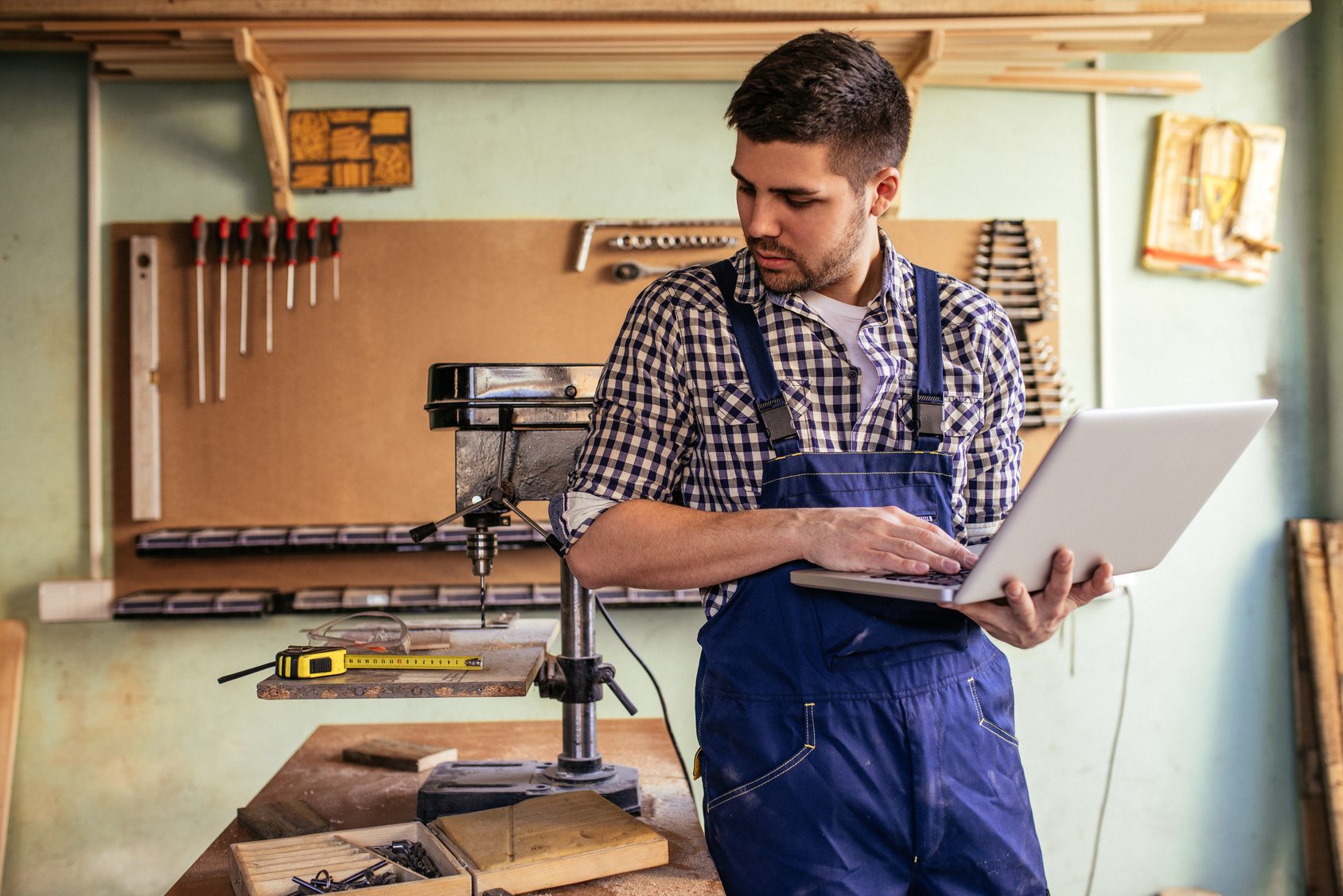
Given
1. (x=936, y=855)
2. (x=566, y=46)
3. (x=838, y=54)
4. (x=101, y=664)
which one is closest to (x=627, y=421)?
(x=838, y=54)

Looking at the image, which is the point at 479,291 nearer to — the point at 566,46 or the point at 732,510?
the point at 566,46

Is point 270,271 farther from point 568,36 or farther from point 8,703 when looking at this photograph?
point 8,703

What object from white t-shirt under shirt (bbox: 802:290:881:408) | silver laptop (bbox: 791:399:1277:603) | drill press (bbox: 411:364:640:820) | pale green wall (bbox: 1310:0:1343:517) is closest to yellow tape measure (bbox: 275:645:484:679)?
drill press (bbox: 411:364:640:820)

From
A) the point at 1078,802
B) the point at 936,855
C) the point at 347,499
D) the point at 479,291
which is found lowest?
the point at 1078,802

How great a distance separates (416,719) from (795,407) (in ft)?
7.09

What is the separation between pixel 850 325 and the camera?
1.45 meters

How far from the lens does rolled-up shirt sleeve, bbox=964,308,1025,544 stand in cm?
147

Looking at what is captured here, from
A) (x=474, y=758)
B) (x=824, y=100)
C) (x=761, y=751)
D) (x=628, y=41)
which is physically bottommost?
(x=474, y=758)

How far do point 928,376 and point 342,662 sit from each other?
90cm

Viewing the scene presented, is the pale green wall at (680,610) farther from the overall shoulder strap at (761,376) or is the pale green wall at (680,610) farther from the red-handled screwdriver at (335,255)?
the overall shoulder strap at (761,376)

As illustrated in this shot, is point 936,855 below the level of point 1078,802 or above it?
above

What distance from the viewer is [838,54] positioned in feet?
4.39

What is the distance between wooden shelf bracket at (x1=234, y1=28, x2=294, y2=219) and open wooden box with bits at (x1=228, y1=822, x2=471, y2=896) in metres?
2.15

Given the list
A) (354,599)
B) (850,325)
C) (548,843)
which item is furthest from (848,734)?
(354,599)
